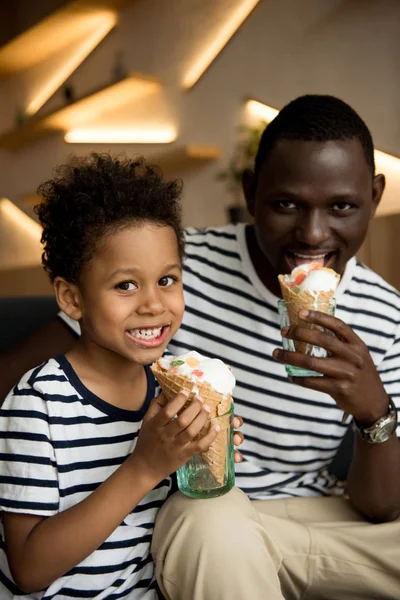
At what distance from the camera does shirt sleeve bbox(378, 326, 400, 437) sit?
168cm

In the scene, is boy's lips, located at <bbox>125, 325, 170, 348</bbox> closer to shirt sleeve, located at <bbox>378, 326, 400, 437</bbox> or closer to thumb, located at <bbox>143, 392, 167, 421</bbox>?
thumb, located at <bbox>143, 392, 167, 421</bbox>

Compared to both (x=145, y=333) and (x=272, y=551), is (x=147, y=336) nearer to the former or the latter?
(x=145, y=333)

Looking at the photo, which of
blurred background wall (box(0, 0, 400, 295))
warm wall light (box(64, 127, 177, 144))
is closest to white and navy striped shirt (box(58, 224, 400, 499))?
blurred background wall (box(0, 0, 400, 295))

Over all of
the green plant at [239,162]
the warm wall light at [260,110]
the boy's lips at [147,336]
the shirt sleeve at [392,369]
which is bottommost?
the shirt sleeve at [392,369]

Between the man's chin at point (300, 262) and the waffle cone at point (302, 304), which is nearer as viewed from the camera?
the waffle cone at point (302, 304)

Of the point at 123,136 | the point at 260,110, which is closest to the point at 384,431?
the point at 260,110

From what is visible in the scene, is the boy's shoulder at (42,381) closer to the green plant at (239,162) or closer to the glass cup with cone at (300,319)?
the glass cup with cone at (300,319)

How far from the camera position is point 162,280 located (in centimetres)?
132

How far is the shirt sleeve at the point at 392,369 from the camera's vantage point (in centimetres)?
168

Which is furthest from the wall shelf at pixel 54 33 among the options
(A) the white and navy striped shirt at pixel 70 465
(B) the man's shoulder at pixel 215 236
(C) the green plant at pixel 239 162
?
(A) the white and navy striped shirt at pixel 70 465

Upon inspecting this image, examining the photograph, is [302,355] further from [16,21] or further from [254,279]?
[16,21]

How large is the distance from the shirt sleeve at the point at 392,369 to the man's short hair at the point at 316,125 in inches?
17.4

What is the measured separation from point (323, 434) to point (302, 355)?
0.48 metres

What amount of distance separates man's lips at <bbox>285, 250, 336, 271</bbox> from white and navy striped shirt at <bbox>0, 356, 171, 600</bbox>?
1.76 feet
